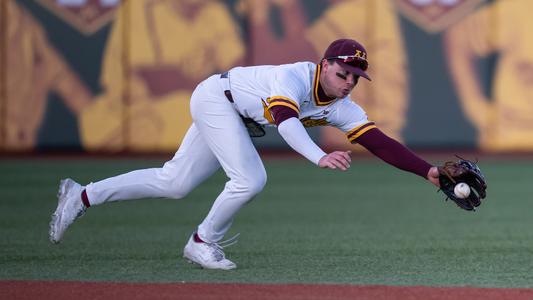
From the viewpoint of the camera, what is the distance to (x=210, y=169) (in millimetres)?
7457

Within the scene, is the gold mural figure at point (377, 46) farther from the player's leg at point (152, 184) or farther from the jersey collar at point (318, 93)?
the jersey collar at point (318, 93)

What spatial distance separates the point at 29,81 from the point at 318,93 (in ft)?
38.1

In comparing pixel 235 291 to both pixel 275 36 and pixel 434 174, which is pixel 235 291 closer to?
pixel 434 174

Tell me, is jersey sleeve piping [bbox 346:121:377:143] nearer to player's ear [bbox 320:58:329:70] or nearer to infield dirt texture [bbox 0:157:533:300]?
player's ear [bbox 320:58:329:70]

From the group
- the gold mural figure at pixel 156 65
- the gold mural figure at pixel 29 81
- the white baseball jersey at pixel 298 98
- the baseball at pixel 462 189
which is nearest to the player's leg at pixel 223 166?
the white baseball jersey at pixel 298 98

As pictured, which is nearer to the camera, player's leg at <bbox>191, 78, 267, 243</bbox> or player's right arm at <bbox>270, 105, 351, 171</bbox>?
player's right arm at <bbox>270, 105, 351, 171</bbox>

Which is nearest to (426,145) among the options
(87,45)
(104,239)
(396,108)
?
(396,108)

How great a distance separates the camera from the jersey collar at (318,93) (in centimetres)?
707

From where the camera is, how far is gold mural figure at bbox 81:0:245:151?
17.8m

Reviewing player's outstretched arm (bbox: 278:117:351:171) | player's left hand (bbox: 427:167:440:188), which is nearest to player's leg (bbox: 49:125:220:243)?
player's outstretched arm (bbox: 278:117:351:171)

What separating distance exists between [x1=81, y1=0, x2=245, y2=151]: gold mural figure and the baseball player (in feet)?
33.7

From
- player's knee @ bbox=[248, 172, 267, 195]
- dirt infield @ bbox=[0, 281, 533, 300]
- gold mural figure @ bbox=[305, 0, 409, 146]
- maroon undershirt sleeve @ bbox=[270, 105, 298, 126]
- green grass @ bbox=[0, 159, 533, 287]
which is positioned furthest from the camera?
gold mural figure @ bbox=[305, 0, 409, 146]

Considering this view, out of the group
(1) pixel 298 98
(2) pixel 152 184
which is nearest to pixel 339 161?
(1) pixel 298 98

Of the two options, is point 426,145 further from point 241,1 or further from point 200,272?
point 200,272
